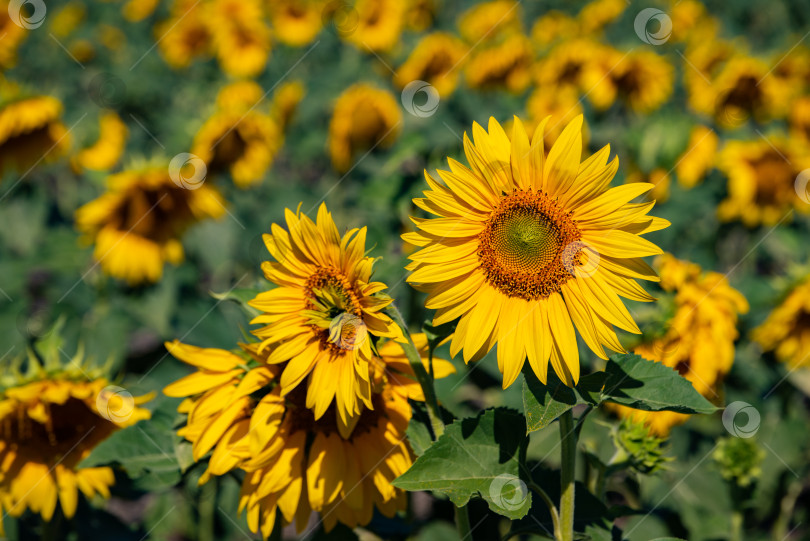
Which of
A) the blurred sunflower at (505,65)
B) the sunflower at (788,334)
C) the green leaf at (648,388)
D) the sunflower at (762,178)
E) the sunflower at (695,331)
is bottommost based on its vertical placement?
the green leaf at (648,388)

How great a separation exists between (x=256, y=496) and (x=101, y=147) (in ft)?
12.6

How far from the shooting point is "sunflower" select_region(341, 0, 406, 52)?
589 centimetres

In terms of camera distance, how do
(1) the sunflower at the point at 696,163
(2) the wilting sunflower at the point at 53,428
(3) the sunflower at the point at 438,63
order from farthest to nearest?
(3) the sunflower at the point at 438,63
(1) the sunflower at the point at 696,163
(2) the wilting sunflower at the point at 53,428

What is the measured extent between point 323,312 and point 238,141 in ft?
9.69

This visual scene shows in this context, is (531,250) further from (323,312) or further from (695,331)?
(695,331)

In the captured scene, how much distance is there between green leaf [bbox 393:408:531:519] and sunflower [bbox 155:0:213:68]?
554cm

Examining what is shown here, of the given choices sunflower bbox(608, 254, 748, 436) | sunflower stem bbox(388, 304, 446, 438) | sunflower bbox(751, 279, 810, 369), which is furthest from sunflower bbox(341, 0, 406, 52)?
sunflower stem bbox(388, 304, 446, 438)

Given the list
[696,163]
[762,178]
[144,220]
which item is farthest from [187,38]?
[762,178]

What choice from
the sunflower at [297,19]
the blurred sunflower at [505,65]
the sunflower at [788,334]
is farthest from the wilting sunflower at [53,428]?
the sunflower at [297,19]

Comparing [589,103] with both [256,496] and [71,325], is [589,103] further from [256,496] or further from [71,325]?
[256,496]

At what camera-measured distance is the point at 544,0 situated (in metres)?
9.22

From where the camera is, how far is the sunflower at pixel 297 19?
628 cm

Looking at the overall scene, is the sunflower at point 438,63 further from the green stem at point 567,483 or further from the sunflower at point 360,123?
the green stem at point 567,483

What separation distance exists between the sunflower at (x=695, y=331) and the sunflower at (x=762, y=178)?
1696mm
